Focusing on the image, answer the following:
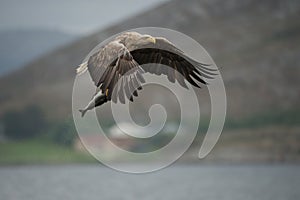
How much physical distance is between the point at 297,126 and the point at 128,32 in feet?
510

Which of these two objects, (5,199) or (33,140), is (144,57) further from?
(33,140)

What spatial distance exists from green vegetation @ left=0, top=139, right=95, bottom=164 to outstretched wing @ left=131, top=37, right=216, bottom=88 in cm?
11856

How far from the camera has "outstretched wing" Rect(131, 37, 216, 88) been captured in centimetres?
1261

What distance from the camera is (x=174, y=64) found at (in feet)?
43.2

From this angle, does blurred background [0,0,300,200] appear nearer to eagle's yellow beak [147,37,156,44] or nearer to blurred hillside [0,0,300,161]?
blurred hillside [0,0,300,161]

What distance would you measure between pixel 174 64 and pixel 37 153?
128m

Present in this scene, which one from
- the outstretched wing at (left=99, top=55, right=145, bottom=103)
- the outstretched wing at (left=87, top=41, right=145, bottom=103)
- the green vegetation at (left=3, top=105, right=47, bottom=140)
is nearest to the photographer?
the outstretched wing at (left=99, top=55, right=145, bottom=103)

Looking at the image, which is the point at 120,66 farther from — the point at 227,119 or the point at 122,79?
the point at 227,119

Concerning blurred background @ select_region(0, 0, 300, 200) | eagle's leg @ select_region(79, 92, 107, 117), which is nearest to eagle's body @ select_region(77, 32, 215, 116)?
eagle's leg @ select_region(79, 92, 107, 117)

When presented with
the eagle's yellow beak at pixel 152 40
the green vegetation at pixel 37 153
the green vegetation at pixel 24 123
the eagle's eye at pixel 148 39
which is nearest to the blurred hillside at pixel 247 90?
the green vegetation at pixel 24 123

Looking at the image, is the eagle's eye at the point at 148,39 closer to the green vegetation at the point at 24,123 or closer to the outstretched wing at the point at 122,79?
the outstretched wing at the point at 122,79

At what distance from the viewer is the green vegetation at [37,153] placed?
13712 cm

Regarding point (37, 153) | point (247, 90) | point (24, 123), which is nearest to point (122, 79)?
point (37, 153)

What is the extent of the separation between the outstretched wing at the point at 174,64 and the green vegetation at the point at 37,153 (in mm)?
118562
